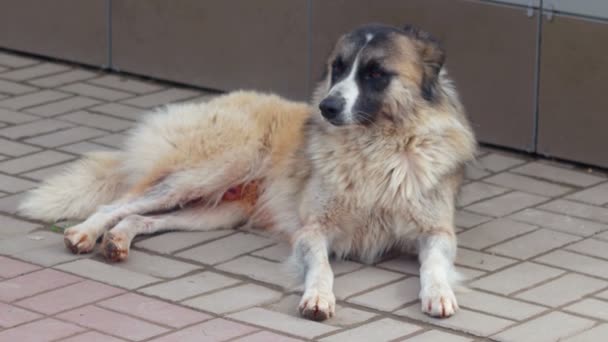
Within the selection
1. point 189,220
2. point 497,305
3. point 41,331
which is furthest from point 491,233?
point 41,331

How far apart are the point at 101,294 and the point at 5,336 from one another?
0.58 meters

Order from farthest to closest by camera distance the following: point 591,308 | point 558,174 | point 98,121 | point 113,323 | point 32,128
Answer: point 98,121
point 32,128
point 558,174
point 591,308
point 113,323

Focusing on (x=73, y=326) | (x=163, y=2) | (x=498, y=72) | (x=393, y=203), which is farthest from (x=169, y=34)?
(x=73, y=326)

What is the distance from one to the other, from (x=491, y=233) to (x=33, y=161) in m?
2.53

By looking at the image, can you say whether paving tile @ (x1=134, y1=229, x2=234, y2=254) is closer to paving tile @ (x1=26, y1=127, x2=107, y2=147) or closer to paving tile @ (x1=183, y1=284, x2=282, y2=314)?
paving tile @ (x1=183, y1=284, x2=282, y2=314)

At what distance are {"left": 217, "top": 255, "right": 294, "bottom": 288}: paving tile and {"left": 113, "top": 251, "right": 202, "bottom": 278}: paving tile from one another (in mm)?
161

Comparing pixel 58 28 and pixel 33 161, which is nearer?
pixel 33 161

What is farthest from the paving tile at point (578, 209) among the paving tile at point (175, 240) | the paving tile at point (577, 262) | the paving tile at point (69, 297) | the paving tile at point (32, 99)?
the paving tile at point (32, 99)

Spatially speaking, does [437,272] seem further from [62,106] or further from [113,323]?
[62,106]

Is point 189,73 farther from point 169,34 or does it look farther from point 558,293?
point 558,293

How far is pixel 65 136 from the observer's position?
26.3 feet

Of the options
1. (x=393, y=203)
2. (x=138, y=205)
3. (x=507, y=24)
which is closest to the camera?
(x=393, y=203)

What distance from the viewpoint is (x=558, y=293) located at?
5945 millimetres

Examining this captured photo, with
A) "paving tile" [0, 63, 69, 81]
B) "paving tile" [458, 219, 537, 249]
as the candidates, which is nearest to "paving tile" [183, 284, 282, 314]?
"paving tile" [458, 219, 537, 249]
